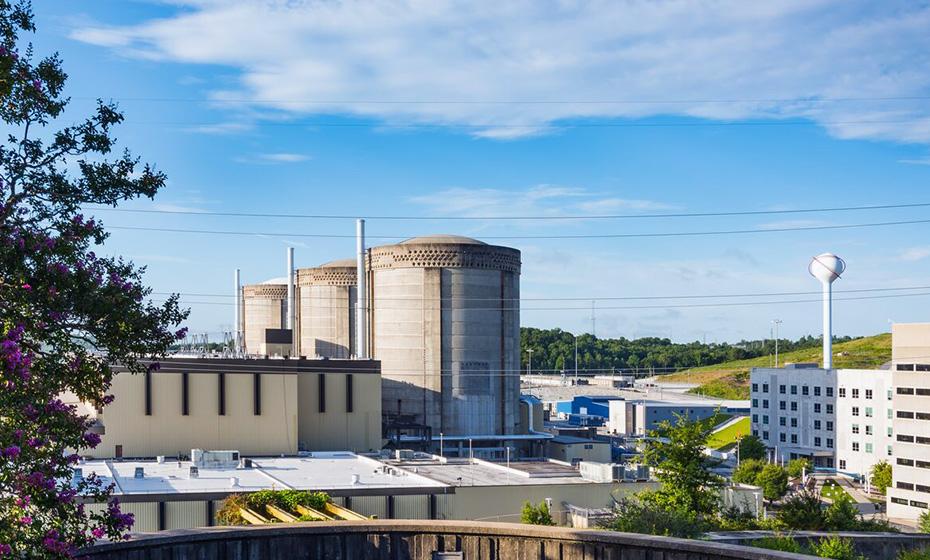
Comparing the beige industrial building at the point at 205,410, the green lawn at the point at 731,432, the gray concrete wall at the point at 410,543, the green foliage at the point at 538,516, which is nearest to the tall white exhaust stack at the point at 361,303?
the beige industrial building at the point at 205,410

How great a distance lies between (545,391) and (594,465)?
373 feet

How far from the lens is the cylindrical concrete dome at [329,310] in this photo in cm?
9469

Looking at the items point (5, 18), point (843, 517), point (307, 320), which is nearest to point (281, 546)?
point (5, 18)

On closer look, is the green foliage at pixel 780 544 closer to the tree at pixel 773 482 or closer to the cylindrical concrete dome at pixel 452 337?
the tree at pixel 773 482

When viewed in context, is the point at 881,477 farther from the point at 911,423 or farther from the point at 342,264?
the point at 342,264

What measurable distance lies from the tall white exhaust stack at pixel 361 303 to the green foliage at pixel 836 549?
59345 millimetres

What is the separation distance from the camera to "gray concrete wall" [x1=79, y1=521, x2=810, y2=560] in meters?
14.6

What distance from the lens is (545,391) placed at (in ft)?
519

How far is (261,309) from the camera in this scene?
121 m

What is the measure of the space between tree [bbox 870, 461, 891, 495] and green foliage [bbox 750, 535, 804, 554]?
65.2 metres

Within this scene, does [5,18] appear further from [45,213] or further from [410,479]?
[410,479]

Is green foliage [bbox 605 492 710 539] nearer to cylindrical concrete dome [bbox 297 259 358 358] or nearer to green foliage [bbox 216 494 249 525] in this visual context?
green foliage [bbox 216 494 249 525]

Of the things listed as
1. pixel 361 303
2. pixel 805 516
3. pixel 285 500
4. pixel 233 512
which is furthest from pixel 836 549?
pixel 361 303

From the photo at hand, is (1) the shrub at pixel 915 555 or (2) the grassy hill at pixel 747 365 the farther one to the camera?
(2) the grassy hill at pixel 747 365
